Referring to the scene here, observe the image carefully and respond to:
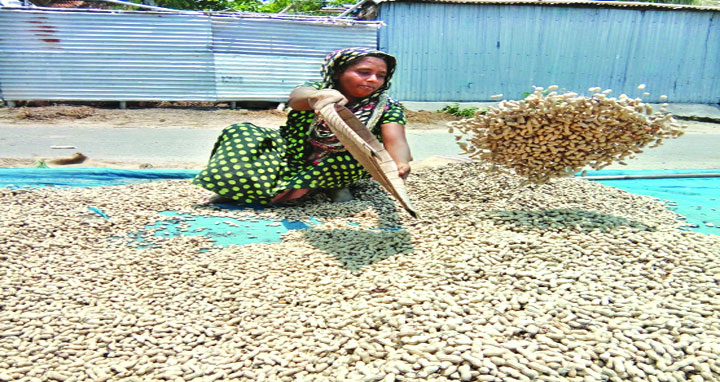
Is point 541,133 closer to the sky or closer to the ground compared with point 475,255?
closer to the sky

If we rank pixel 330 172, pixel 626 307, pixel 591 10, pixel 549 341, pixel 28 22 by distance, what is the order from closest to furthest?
pixel 549 341 → pixel 626 307 → pixel 330 172 → pixel 28 22 → pixel 591 10

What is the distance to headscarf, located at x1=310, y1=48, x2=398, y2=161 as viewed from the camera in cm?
294

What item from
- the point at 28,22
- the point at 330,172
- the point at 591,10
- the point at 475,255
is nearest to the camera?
the point at 475,255

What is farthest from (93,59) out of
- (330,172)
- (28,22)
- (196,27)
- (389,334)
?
(389,334)

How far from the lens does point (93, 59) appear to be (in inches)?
330

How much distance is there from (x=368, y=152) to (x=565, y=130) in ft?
3.32

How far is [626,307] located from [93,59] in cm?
908

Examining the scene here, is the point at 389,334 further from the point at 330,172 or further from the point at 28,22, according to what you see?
the point at 28,22

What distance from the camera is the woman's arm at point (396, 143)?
2833 millimetres

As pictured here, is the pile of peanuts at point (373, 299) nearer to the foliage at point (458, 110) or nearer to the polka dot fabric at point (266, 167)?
the polka dot fabric at point (266, 167)

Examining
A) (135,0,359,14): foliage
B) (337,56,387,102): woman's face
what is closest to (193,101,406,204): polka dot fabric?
(337,56,387,102): woman's face

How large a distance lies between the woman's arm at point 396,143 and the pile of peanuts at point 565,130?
0.36m

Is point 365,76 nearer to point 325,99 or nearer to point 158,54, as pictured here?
point 325,99

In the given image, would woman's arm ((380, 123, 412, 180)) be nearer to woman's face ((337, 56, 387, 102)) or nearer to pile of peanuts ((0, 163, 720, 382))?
woman's face ((337, 56, 387, 102))
